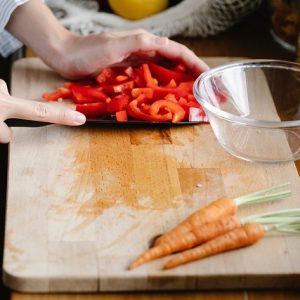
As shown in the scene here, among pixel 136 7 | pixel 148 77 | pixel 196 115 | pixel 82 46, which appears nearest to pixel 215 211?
pixel 196 115

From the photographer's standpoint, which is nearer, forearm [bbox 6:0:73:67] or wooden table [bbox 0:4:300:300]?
forearm [bbox 6:0:73:67]

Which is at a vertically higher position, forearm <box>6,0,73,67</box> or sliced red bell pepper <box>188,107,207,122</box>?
forearm <box>6,0,73,67</box>

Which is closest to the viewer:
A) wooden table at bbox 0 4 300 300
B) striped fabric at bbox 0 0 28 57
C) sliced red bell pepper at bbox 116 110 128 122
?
sliced red bell pepper at bbox 116 110 128 122

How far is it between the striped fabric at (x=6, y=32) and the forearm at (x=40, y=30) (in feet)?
0.11

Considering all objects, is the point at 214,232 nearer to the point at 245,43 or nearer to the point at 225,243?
the point at 225,243

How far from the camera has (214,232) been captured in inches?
58.5

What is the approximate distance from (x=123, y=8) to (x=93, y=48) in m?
0.47

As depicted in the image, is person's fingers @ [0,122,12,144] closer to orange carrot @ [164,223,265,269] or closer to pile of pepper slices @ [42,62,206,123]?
pile of pepper slices @ [42,62,206,123]

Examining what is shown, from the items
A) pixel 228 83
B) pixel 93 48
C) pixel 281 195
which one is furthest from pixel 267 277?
pixel 93 48

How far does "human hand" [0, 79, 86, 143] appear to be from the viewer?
174 centimetres

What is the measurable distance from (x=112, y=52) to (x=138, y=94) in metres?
0.14

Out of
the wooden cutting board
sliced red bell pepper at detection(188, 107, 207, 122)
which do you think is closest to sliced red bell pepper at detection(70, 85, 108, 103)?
the wooden cutting board

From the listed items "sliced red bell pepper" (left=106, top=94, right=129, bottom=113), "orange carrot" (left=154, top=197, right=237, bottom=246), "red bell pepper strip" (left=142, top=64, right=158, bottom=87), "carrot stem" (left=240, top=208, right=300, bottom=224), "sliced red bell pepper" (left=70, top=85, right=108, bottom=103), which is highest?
"orange carrot" (left=154, top=197, right=237, bottom=246)

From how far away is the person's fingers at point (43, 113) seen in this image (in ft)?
5.73
